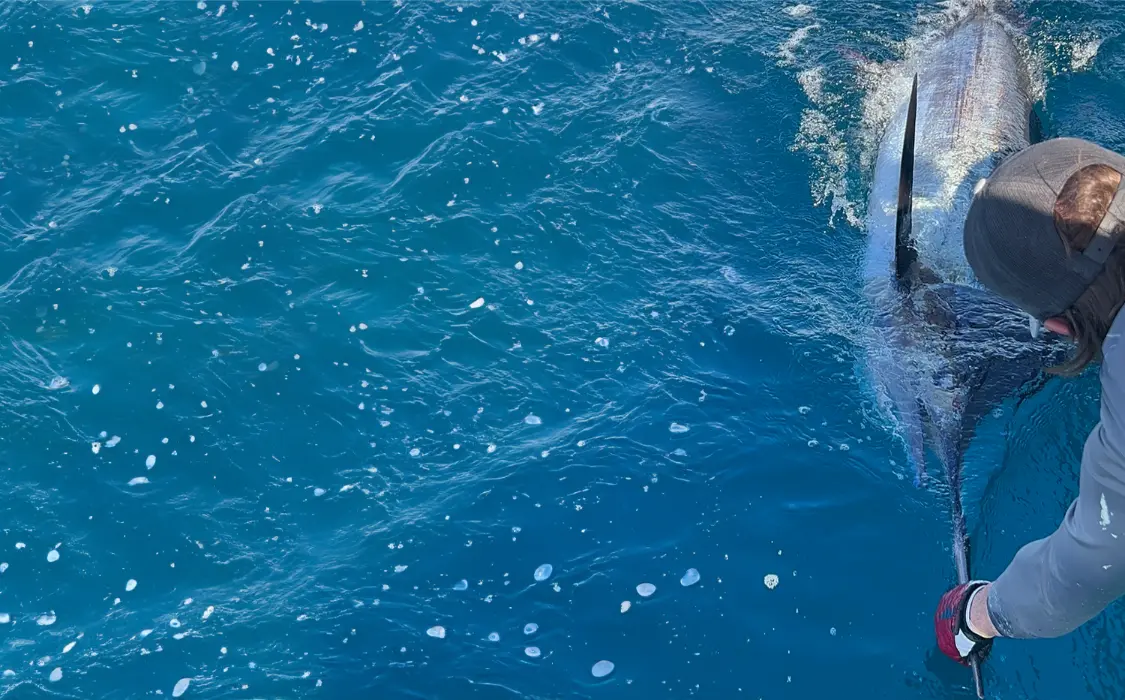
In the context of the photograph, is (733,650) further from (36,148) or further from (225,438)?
(36,148)

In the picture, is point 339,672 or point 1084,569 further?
point 339,672

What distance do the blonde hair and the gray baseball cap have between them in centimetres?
1

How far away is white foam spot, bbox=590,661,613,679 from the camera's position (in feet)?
14.6

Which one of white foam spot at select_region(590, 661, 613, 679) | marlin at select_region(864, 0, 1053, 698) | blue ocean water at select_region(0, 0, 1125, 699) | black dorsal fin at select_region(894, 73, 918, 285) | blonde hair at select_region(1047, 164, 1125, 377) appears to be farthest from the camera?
black dorsal fin at select_region(894, 73, 918, 285)

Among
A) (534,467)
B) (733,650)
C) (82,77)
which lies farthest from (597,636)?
(82,77)

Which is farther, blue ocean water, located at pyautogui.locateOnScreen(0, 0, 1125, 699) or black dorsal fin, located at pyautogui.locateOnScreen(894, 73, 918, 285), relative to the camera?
black dorsal fin, located at pyautogui.locateOnScreen(894, 73, 918, 285)

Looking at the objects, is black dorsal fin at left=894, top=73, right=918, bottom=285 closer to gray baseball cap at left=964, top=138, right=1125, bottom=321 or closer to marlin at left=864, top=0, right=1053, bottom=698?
marlin at left=864, top=0, right=1053, bottom=698

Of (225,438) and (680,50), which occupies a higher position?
(680,50)

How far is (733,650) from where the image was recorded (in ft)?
14.8

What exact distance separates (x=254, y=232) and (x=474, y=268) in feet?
4.71

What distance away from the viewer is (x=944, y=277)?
5699 mm

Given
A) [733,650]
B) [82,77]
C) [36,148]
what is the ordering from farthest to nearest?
1. [82,77]
2. [36,148]
3. [733,650]

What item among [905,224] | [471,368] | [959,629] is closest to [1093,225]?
[959,629]

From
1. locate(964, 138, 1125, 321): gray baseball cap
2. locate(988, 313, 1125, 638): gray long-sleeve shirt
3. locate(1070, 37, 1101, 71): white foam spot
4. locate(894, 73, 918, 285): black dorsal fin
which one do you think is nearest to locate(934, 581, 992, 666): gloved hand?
locate(988, 313, 1125, 638): gray long-sleeve shirt
